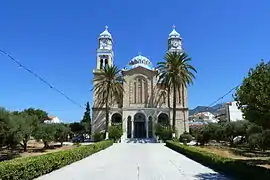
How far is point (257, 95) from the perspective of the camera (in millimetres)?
11180

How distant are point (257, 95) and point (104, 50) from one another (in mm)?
52995

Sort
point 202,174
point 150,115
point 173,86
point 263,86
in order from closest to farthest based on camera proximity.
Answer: point 263,86 → point 202,174 → point 173,86 → point 150,115

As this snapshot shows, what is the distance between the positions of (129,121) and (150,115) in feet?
13.3

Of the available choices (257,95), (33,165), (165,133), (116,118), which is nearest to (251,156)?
(257,95)

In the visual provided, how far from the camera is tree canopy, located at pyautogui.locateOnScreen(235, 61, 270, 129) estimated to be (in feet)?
35.8

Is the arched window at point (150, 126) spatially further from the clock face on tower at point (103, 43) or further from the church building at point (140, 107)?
the clock face on tower at point (103, 43)

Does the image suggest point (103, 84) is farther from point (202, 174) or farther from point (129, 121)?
point (202, 174)

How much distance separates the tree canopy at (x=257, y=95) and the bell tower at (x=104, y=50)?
4958cm

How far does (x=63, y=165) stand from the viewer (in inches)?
619

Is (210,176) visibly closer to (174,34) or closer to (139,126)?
(139,126)

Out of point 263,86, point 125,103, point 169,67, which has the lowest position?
point 263,86

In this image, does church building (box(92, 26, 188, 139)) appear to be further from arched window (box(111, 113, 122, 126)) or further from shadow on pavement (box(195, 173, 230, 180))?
shadow on pavement (box(195, 173, 230, 180))

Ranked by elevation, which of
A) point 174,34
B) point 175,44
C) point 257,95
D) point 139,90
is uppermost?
point 174,34

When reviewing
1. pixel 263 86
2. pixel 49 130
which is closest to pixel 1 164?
pixel 263 86
